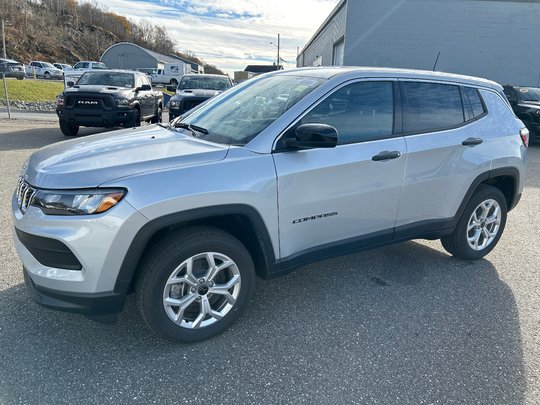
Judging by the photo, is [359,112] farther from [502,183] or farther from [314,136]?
[502,183]

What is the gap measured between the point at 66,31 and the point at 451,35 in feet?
239

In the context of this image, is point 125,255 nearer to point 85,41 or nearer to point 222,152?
point 222,152

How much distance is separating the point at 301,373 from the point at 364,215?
130cm

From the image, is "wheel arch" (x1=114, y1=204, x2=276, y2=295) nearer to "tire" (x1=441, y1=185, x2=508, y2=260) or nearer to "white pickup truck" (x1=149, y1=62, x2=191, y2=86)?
"tire" (x1=441, y1=185, x2=508, y2=260)

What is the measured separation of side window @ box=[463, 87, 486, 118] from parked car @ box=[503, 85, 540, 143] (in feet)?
32.7

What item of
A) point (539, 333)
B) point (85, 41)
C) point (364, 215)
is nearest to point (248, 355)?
point (364, 215)

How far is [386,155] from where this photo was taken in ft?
10.2

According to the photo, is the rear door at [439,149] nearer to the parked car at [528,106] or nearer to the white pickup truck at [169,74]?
the parked car at [528,106]

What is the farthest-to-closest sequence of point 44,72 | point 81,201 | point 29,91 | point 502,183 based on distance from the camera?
point 44,72, point 29,91, point 502,183, point 81,201

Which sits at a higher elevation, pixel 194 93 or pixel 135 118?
pixel 194 93

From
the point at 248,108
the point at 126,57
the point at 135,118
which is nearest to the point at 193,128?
the point at 248,108

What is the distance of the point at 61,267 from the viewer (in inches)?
90.4

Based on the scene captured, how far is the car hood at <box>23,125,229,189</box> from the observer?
2.29m

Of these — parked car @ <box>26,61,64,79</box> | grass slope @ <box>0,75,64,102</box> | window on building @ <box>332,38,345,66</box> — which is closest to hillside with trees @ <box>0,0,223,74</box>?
parked car @ <box>26,61,64,79</box>
